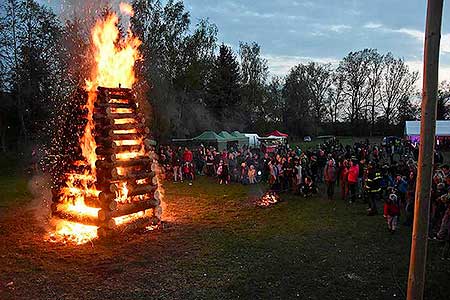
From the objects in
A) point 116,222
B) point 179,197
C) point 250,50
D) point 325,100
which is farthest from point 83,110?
point 325,100

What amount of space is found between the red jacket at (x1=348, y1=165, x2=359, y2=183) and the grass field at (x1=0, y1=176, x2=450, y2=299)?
2.13 meters

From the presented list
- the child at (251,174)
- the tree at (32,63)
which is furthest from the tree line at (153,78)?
the child at (251,174)

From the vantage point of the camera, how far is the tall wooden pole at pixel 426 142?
379cm

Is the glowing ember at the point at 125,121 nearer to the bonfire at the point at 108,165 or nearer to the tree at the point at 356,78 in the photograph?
the bonfire at the point at 108,165

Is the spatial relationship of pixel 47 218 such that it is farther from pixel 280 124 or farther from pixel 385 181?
pixel 280 124

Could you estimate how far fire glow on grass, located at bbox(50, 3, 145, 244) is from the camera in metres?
11.0

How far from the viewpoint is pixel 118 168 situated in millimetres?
11438

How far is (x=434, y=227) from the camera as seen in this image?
1110 cm

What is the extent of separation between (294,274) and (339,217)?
5652mm

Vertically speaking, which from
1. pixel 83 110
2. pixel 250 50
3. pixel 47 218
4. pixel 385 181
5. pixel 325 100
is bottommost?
pixel 47 218

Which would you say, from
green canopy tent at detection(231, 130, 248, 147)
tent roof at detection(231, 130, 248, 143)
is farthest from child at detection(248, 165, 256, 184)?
tent roof at detection(231, 130, 248, 143)

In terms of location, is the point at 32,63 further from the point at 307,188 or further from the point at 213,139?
the point at 307,188

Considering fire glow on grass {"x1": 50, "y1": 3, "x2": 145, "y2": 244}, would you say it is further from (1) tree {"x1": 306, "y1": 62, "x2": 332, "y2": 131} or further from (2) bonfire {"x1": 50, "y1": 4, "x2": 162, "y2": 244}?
(1) tree {"x1": 306, "y1": 62, "x2": 332, "y2": 131}

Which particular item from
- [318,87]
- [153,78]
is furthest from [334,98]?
[153,78]
